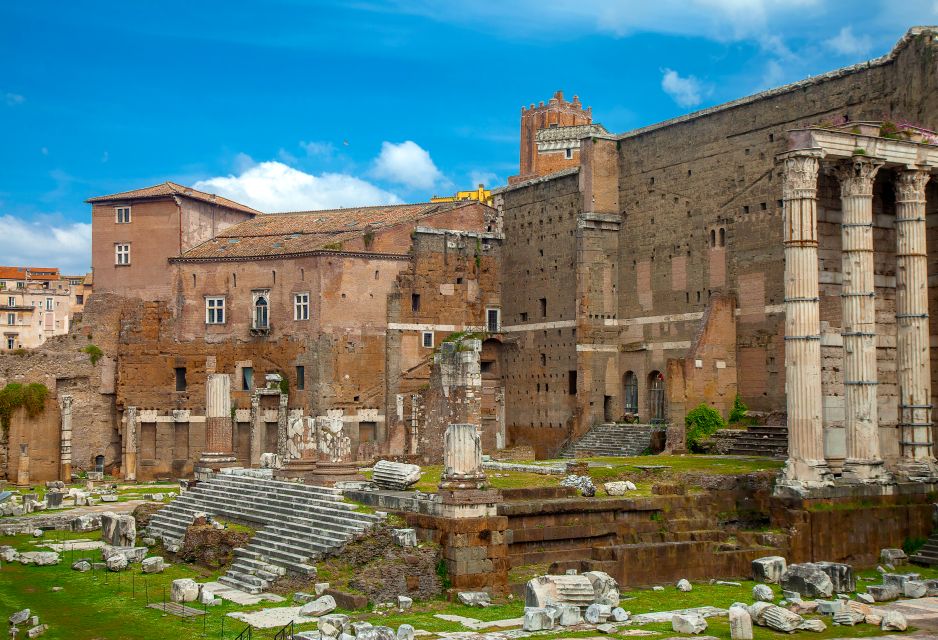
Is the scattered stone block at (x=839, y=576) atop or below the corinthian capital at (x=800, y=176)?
below

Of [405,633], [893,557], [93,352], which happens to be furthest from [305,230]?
[405,633]

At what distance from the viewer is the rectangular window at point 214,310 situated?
50281 mm

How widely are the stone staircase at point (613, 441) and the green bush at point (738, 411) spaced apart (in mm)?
2480

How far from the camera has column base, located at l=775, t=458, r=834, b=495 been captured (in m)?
24.3

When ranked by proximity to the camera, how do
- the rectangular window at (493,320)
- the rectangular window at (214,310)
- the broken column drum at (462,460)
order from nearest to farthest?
the broken column drum at (462,460) < the rectangular window at (214,310) < the rectangular window at (493,320)

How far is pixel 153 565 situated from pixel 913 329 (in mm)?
17124

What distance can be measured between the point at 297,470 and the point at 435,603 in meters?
9.57

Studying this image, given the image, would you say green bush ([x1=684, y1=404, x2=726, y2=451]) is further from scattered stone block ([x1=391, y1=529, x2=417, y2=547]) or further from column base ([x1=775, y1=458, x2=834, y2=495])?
scattered stone block ([x1=391, y1=529, x2=417, y2=547])

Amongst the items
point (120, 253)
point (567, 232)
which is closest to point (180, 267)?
point (120, 253)

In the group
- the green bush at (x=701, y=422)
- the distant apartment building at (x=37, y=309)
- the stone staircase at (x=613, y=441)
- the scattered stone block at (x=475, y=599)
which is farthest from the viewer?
the distant apartment building at (x=37, y=309)

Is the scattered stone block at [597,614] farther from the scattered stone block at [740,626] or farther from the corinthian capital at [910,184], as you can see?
the corinthian capital at [910,184]

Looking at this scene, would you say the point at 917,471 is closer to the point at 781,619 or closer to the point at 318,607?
the point at 781,619

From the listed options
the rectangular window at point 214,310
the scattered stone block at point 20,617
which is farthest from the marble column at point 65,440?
the scattered stone block at point 20,617

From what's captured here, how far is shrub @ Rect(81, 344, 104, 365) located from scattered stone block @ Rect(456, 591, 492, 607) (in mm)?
33794
